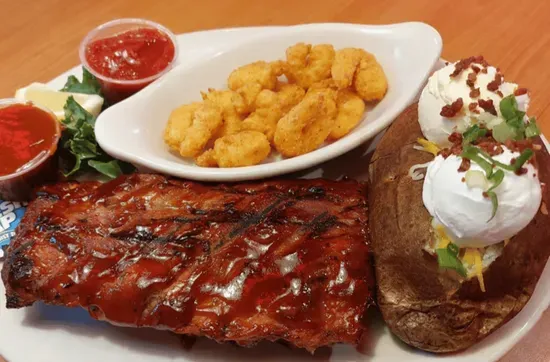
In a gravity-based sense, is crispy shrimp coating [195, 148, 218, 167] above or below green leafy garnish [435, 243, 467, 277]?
below

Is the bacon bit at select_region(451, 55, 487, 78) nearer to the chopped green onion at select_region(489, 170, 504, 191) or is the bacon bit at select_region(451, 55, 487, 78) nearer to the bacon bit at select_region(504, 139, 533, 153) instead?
the bacon bit at select_region(504, 139, 533, 153)

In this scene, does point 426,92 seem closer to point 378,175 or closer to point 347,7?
point 378,175

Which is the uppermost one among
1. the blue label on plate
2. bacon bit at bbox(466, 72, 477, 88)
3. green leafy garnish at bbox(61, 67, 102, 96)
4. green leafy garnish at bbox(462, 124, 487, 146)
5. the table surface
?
bacon bit at bbox(466, 72, 477, 88)

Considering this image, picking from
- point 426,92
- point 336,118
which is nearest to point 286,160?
point 336,118

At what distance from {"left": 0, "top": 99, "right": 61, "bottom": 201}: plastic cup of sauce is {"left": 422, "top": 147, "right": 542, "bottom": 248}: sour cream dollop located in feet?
5.06

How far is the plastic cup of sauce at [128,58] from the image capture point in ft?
8.19

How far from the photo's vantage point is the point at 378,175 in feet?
6.24

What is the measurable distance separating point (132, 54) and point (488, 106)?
1.64 metres

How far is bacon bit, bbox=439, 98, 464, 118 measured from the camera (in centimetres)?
158

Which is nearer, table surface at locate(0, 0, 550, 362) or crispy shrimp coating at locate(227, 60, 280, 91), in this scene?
crispy shrimp coating at locate(227, 60, 280, 91)

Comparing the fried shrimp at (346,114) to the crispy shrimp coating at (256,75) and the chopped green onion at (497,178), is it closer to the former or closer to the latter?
the crispy shrimp coating at (256,75)

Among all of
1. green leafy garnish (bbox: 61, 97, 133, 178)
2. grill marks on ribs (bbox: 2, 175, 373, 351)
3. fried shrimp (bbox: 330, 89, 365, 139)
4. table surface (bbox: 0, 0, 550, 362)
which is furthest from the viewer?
table surface (bbox: 0, 0, 550, 362)

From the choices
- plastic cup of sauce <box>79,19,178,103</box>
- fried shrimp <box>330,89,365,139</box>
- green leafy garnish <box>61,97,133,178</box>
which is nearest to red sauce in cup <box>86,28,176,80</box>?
plastic cup of sauce <box>79,19,178,103</box>

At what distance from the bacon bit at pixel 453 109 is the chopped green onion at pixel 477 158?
0.19 metres
